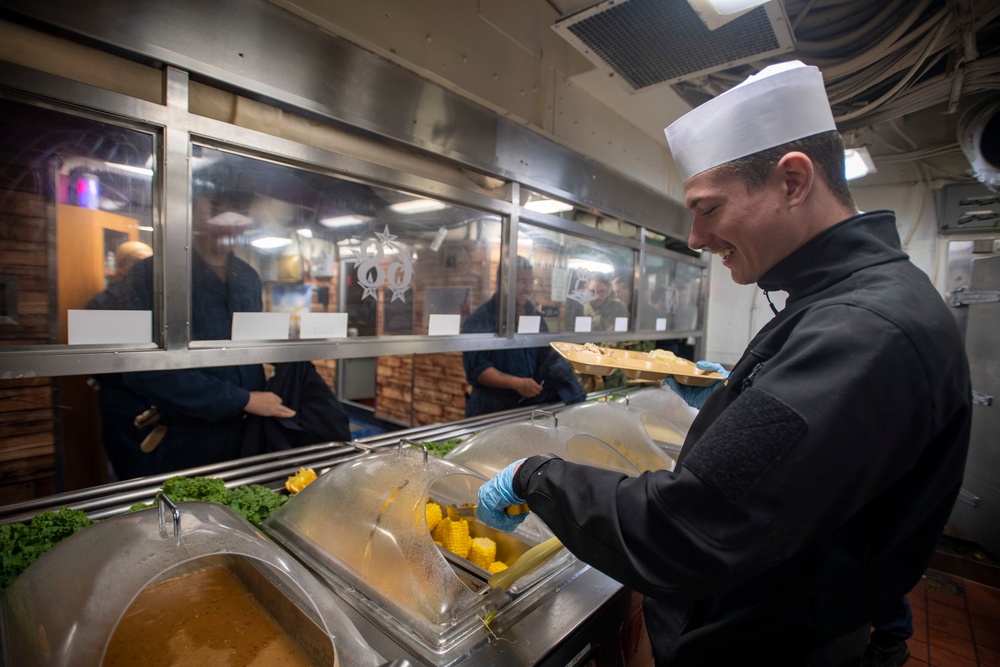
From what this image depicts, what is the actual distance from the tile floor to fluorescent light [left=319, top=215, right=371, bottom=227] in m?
3.70

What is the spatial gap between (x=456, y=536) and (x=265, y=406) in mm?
1207

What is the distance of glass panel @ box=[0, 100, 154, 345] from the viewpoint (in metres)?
1.13

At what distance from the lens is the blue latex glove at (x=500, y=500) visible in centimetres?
108

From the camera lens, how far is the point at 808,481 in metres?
0.69

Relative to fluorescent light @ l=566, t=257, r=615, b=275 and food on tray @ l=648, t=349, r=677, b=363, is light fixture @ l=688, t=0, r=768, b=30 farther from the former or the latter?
fluorescent light @ l=566, t=257, r=615, b=275

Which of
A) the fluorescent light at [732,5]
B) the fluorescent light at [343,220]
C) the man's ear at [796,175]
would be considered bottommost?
the man's ear at [796,175]

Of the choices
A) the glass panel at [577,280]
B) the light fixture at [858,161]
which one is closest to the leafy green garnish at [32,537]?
the glass panel at [577,280]

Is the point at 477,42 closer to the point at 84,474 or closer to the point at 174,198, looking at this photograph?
the point at 174,198

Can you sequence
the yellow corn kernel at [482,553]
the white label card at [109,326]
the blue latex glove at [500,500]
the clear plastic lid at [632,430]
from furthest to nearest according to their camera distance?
1. the clear plastic lid at [632,430]
2. the yellow corn kernel at [482,553]
3. the white label card at [109,326]
4. the blue latex glove at [500,500]

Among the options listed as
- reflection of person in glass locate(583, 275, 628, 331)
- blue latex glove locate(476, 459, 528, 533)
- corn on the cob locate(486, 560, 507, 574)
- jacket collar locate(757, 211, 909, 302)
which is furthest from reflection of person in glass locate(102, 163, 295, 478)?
reflection of person in glass locate(583, 275, 628, 331)

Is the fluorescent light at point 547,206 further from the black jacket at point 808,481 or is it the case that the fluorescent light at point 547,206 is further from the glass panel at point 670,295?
the black jacket at point 808,481

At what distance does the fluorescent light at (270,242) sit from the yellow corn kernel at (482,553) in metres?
1.27

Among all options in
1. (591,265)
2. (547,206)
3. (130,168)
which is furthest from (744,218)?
(591,265)

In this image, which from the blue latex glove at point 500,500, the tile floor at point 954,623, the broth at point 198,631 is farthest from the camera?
the tile floor at point 954,623
